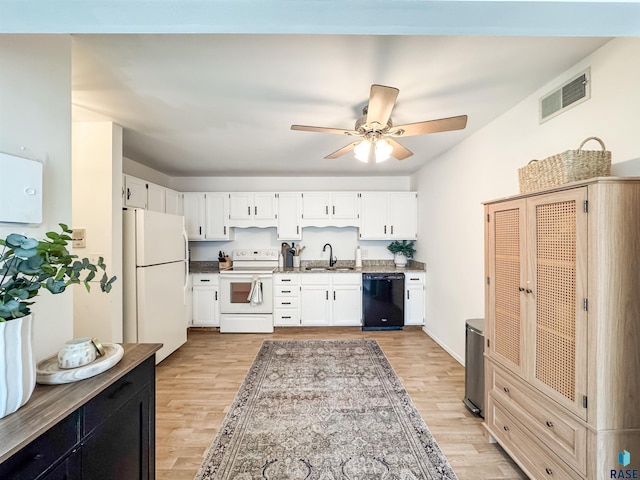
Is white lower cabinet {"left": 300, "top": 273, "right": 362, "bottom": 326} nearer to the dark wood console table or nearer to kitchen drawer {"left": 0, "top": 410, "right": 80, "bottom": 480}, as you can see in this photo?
the dark wood console table

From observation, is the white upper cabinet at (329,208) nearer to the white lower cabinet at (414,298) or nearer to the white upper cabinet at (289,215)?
the white upper cabinet at (289,215)

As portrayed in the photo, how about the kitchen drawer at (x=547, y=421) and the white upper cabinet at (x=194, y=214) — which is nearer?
the kitchen drawer at (x=547, y=421)

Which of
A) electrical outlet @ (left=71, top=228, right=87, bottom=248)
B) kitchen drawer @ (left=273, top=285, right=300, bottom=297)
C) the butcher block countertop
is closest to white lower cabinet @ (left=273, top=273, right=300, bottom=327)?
kitchen drawer @ (left=273, top=285, right=300, bottom=297)

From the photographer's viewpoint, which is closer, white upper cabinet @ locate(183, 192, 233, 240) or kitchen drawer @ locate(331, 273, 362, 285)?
kitchen drawer @ locate(331, 273, 362, 285)

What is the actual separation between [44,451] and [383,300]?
3864mm

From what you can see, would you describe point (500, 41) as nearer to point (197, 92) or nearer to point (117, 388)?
point (197, 92)

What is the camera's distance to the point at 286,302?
4262mm

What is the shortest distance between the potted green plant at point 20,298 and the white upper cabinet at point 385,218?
3986mm

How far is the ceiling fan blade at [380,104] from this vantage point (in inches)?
62.2

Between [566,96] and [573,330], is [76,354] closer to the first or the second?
[573,330]

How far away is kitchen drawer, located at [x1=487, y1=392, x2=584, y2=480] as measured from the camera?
4.55 ft

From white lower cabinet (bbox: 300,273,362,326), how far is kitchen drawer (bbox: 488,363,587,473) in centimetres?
254

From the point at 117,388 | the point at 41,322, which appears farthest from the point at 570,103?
the point at 41,322

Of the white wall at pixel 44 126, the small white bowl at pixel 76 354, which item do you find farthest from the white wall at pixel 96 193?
the small white bowl at pixel 76 354
